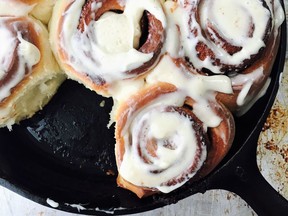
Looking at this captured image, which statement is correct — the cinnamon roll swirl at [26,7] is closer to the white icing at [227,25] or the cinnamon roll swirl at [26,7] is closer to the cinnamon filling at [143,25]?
the cinnamon filling at [143,25]

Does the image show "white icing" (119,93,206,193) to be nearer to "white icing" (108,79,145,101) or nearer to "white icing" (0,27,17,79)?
"white icing" (108,79,145,101)

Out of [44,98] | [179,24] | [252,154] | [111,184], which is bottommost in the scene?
[111,184]

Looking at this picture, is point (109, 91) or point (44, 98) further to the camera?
point (44, 98)

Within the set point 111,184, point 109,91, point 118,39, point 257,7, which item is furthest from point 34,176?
point 257,7

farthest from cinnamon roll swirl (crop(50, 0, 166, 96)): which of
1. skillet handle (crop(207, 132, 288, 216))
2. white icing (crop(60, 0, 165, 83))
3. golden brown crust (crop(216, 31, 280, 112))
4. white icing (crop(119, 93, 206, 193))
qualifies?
skillet handle (crop(207, 132, 288, 216))

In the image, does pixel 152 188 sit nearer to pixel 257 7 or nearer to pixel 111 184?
pixel 111 184

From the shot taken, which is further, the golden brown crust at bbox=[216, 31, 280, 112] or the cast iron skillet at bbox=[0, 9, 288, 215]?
the cast iron skillet at bbox=[0, 9, 288, 215]

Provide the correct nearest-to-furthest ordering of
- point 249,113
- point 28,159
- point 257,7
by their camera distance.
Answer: point 257,7 → point 249,113 → point 28,159

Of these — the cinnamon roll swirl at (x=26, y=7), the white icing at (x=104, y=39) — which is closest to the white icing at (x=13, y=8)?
the cinnamon roll swirl at (x=26, y=7)
